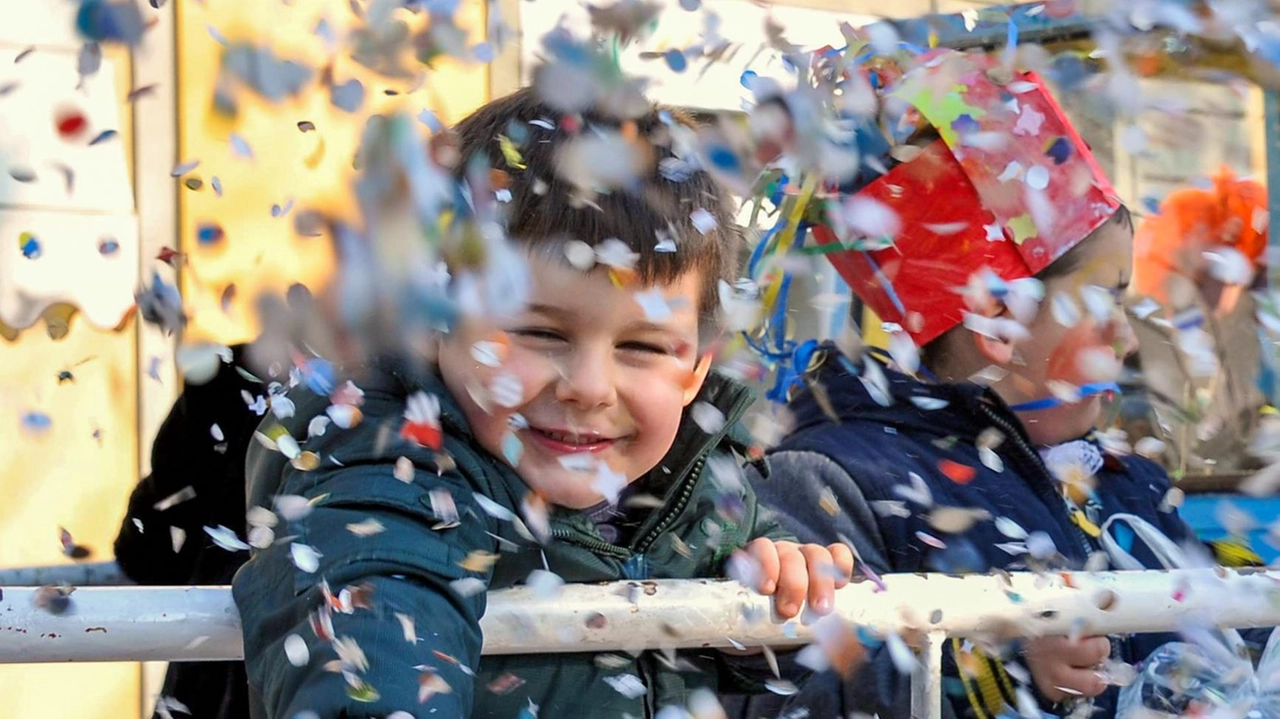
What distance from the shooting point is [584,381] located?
1353 millimetres

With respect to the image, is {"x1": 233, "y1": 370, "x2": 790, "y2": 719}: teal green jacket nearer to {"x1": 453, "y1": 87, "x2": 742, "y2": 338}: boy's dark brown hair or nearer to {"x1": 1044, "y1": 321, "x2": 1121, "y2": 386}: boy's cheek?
{"x1": 453, "y1": 87, "x2": 742, "y2": 338}: boy's dark brown hair

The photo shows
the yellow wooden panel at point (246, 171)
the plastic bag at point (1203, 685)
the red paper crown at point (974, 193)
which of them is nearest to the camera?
the plastic bag at point (1203, 685)

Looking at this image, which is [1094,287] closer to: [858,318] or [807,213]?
[807,213]

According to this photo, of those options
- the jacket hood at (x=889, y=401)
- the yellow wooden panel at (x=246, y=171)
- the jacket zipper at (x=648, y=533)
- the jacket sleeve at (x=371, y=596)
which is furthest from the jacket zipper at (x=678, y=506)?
the yellow wooden panel at (x=246, y=171)

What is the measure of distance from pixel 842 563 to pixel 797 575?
7 centimetres

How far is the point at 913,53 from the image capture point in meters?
2.35

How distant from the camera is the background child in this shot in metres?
1.23

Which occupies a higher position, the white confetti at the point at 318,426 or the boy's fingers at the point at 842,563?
the white confetti at the point at 318,426

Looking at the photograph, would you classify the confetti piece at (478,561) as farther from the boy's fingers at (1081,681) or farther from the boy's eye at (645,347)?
the boy's fingers at (1081,681)

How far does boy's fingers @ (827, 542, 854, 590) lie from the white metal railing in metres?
0.02

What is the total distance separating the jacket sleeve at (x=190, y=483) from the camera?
74.2 inches

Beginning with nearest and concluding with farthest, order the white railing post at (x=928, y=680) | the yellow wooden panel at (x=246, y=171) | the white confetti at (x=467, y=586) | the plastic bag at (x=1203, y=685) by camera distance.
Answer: the white confetti at (x=467, y=586), the white railing post at (x=928, y=680), the plastic bag at (x=1203, y=685), the yellow wooden panel at (x=246, y=171)

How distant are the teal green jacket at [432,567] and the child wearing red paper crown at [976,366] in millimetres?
405

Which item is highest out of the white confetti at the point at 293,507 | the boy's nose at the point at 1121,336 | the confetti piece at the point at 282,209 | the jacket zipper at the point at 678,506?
the white confetti at the point at 293,507
